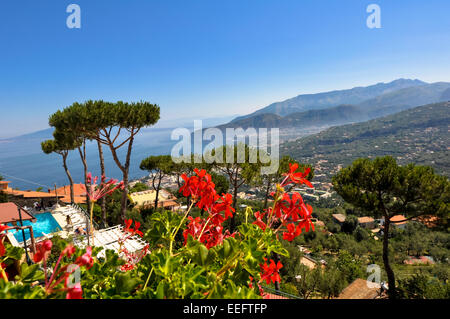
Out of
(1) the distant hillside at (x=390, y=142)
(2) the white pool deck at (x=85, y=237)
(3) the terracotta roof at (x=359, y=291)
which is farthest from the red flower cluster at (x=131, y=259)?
(1) the distant hillside at (x=390, y=142)

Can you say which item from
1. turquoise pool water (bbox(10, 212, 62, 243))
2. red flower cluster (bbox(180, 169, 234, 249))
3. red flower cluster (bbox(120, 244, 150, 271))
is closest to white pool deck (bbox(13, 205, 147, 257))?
turquoise pool water (bbox(10, 212, 62, 243))

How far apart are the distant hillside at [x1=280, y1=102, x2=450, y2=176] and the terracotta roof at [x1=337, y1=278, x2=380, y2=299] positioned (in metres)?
70.4

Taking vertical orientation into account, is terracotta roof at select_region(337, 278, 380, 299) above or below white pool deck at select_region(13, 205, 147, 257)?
below

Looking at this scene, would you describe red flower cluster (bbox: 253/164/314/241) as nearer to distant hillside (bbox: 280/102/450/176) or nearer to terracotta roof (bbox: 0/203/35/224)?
terracotta roof (bbox: 0/203/35/224)

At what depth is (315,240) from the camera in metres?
19.3

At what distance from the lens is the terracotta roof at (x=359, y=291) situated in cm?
743

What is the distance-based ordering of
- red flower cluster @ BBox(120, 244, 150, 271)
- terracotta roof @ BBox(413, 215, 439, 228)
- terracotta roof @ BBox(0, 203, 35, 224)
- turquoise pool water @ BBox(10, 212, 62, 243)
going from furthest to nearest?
turquoise pool water @ BBox(10, 212, 62, 243) < terracotta roof @ BBox(413, 215, 439, 228) < terracotta roof @ BBox(0, 203, 35, 224) < red flower cluster @ BBox(120, 244, 150, 271)

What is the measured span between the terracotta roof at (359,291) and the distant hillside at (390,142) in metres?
70.4

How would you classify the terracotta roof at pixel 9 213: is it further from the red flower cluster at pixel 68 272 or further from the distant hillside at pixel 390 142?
the distant hillside at pixel 390 142

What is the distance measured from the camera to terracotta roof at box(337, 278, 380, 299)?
7430 mm

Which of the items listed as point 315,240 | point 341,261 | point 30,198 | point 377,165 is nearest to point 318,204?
point 315,240
